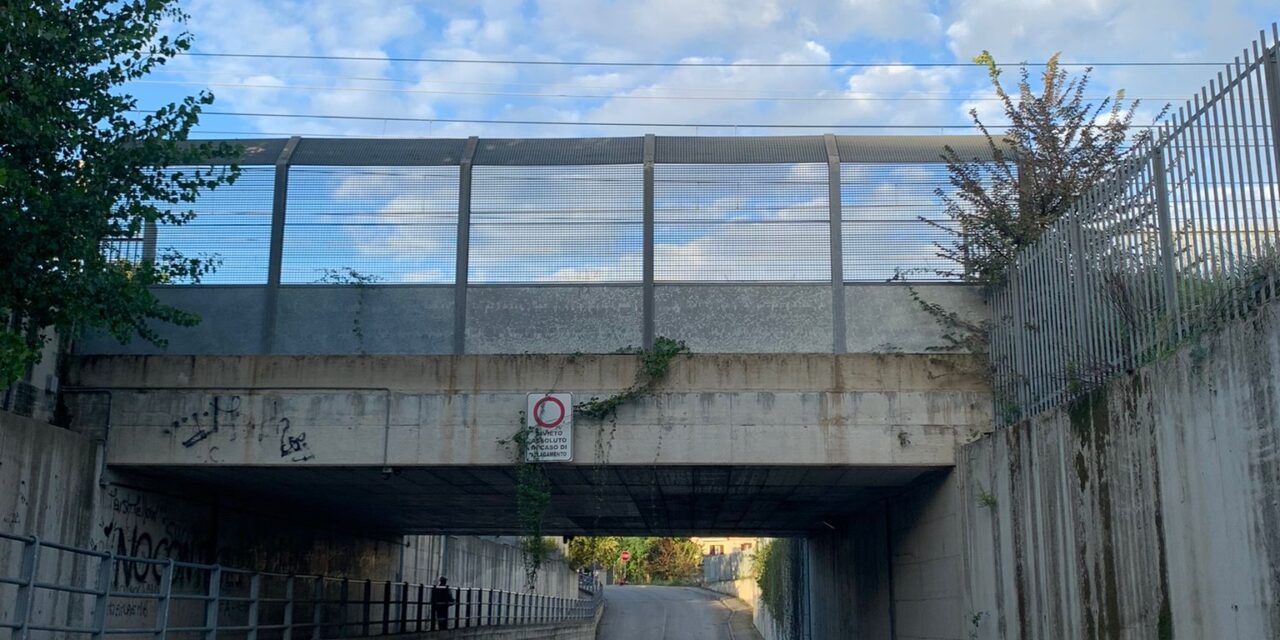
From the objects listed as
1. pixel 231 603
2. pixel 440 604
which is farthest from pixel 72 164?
pixel 440 604

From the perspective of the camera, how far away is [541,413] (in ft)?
48.8

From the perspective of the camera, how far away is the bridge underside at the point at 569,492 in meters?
15.7

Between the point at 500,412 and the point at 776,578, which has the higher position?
the point at 500,412

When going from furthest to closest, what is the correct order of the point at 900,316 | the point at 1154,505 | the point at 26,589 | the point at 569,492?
the point at 569,492, the point at 900,316, the point at 26,589, the point at 1154,505

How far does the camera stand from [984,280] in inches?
589

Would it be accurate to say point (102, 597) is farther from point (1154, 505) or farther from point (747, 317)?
point (1154, 505)

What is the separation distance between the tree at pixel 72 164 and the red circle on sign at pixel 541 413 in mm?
4744

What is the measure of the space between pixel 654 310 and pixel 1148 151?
7.18 meters

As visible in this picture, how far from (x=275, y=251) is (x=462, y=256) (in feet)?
8.49

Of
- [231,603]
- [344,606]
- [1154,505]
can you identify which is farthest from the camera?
[344,606]

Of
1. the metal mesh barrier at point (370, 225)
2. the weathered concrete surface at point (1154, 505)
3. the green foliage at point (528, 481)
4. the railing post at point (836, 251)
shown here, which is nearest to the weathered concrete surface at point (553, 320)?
the metal mesh barrier at point (370, 225)

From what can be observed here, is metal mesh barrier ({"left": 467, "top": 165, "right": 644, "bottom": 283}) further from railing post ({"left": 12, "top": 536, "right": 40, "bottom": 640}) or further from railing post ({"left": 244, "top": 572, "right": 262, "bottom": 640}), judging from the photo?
railing post ({"left": 12, "top": 536, "right": 40, "bottom": 640})

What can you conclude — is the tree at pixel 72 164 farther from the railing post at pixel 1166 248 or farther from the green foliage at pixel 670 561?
the green foliage at pixel 670 561

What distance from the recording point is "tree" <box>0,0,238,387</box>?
1158 centimetres
